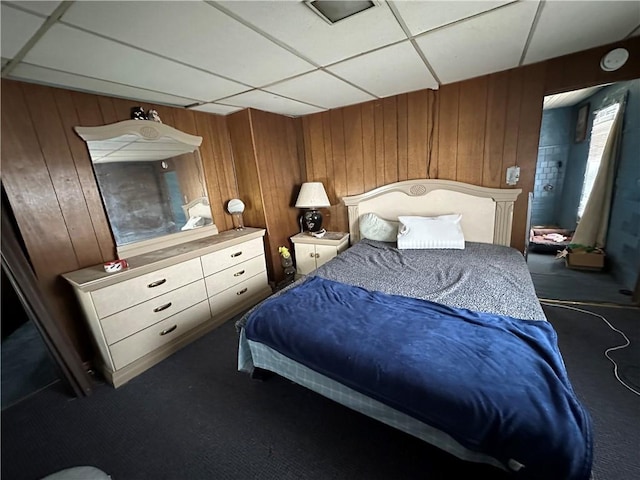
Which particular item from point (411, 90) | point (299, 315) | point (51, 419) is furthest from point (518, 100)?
point (51, 419)

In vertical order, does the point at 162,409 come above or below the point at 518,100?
below

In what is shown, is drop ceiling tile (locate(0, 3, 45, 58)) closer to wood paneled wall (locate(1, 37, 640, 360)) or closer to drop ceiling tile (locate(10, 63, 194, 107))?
drop ceiling tile (locate(10, 63, 194, 107))

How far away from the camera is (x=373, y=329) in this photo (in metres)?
1.35

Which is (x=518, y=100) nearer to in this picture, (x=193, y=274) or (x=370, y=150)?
(x=370, y=150)

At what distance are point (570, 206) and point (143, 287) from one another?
565cm

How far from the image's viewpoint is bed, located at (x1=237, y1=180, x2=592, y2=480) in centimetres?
89

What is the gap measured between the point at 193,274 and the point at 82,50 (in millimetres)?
1614

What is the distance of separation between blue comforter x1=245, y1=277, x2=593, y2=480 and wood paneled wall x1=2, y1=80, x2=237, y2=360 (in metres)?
1.50

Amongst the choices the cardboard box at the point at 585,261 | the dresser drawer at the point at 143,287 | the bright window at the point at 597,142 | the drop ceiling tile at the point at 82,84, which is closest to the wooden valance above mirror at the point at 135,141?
the drop ceiling tile at the point at 82,84

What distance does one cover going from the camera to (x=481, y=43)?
1721mm

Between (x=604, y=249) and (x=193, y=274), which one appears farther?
(x=604, y=249)

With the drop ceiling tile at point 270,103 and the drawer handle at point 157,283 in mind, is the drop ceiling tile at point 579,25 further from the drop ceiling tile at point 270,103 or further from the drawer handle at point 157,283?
the drawer handle at point 157,283

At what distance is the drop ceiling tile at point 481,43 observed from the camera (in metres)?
1.42

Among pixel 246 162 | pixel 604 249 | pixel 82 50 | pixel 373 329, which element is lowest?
pixel 604 249
